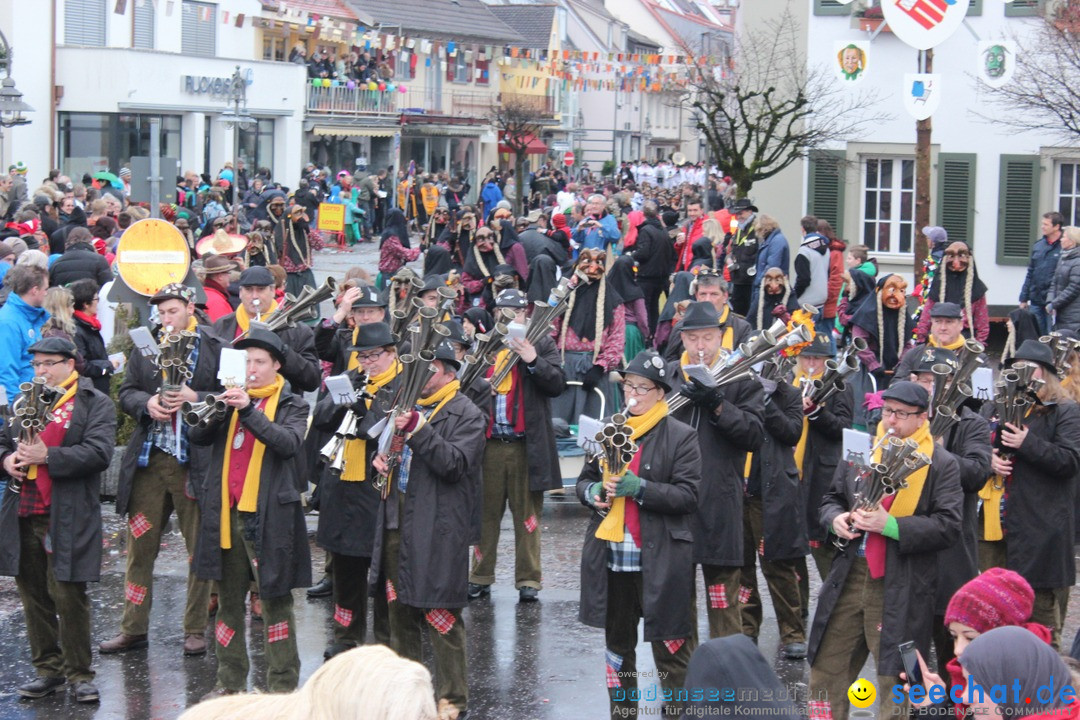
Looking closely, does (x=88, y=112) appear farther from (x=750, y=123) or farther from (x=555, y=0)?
(x=555, y=0)

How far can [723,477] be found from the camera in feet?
24.5

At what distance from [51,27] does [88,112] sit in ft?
7.17

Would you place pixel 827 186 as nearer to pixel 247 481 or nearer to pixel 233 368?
pixel 247 481

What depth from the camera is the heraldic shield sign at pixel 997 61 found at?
18188 mm

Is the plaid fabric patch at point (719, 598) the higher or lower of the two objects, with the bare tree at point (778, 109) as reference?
lower

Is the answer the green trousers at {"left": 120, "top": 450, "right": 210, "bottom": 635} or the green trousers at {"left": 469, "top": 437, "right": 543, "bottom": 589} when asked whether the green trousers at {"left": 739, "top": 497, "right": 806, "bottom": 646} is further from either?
the green trousers at {"left": 120, "top": 450, "right": 210, "bottom": 635}

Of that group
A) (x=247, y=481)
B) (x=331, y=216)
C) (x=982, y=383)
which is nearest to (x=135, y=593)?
(x=247, y=481)

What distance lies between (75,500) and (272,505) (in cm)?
102

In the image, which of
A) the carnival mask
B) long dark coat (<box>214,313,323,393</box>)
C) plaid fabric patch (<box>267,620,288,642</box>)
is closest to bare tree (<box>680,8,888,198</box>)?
the carnival mask

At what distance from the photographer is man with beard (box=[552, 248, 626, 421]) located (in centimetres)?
1170

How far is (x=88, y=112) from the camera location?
34.3 meters

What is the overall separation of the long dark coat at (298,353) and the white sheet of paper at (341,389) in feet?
3.21

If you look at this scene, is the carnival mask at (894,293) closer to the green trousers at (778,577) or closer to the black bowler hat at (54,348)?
the green trousers at (778,577)

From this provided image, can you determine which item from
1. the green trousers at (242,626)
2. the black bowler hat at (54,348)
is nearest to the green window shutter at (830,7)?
the black bowler hat at (54,348)
